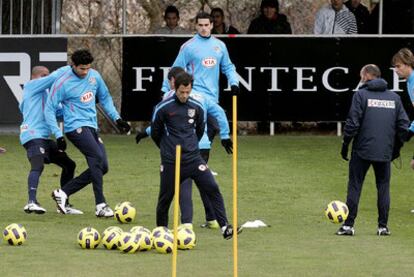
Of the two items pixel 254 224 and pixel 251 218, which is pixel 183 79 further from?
pixel 251 218

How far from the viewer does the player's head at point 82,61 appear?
18031 millimetres

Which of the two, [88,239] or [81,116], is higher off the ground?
[81,116]

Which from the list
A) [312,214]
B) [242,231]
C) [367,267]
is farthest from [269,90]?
[367,267]

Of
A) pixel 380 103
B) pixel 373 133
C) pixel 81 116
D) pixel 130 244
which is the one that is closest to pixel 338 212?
pixel 373 133

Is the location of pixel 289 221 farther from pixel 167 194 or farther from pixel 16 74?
pixel 16 74

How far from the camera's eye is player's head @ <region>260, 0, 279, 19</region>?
89.3 ft

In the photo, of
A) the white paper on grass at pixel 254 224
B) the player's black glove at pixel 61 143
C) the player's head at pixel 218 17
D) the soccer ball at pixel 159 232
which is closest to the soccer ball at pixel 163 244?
the soccer ball at pixel 159 232

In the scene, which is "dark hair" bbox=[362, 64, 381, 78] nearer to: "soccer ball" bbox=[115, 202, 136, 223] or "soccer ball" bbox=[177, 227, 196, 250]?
"soccer ball" bbox=[177, 227, 196, 250]

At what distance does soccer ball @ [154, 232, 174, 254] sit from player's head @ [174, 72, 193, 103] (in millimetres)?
1469

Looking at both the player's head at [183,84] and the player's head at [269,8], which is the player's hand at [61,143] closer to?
the player's head at [183,84]

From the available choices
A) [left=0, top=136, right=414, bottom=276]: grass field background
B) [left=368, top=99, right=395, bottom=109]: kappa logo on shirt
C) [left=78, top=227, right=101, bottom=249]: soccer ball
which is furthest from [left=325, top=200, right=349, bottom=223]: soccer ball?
[left=78, top=227, right=101, bottom=249]: soccer ball

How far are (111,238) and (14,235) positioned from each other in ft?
3.43

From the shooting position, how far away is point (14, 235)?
15805 millimetres

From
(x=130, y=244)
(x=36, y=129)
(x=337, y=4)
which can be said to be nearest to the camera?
(x=130, y=244)
